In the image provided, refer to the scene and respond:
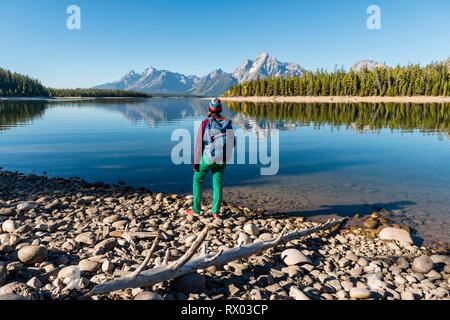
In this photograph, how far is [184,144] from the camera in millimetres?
28750

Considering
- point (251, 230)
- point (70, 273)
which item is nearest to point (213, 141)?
point (251, 230)

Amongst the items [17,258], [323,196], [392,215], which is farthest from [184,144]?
[17,258]

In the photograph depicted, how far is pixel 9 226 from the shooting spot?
28.4 ft

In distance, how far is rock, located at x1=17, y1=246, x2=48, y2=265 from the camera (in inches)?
255

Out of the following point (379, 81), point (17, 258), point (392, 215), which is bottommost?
point (392, 215)

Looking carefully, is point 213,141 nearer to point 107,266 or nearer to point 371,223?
point 107,266

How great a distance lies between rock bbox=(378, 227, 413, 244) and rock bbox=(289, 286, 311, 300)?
4.63 m

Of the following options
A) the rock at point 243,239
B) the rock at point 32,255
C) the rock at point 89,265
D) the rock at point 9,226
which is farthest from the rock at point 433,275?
the rock at point 9,226

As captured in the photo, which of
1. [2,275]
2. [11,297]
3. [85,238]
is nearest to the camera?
[11,297]

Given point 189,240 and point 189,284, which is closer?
point 189,284

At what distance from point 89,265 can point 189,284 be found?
7.20 feet

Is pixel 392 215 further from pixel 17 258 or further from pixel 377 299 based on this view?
pixel 17 258
